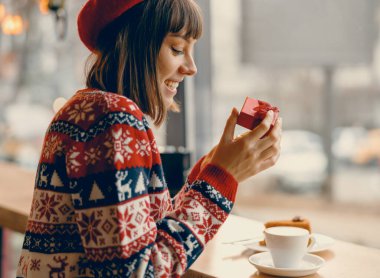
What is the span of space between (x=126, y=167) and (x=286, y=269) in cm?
48

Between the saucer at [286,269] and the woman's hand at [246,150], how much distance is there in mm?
246

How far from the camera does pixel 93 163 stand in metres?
0.96

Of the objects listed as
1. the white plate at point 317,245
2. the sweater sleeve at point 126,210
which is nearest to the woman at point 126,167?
the sweater sleeve at point 126,210

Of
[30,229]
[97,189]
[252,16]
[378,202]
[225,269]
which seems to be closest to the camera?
[97,189]

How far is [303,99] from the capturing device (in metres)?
2.08

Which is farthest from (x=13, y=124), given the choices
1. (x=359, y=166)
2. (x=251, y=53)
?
(x=359, y=166)

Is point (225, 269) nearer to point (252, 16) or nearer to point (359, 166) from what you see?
point (359, 166)

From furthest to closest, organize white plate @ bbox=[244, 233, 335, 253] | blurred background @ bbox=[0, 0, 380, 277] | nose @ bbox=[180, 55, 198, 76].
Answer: blurred background @ bbox=[0, 0, 380, 277], white plate @ bbox=[244, 233, 335, 253], nose @ bbox=[180, 55, 198, 76]

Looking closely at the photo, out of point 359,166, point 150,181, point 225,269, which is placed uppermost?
point 150,181

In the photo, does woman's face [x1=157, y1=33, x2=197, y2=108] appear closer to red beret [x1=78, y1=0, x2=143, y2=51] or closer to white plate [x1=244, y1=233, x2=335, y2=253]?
red beret [x1=78, y1=0, x2=143, y2=51]

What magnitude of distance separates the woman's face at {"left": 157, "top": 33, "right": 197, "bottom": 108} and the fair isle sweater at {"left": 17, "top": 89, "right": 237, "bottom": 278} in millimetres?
169

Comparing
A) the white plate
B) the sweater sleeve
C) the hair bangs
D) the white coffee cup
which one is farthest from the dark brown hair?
the white plate

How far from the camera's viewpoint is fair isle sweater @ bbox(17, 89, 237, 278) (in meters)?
0.94

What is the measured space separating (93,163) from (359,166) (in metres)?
1.24
